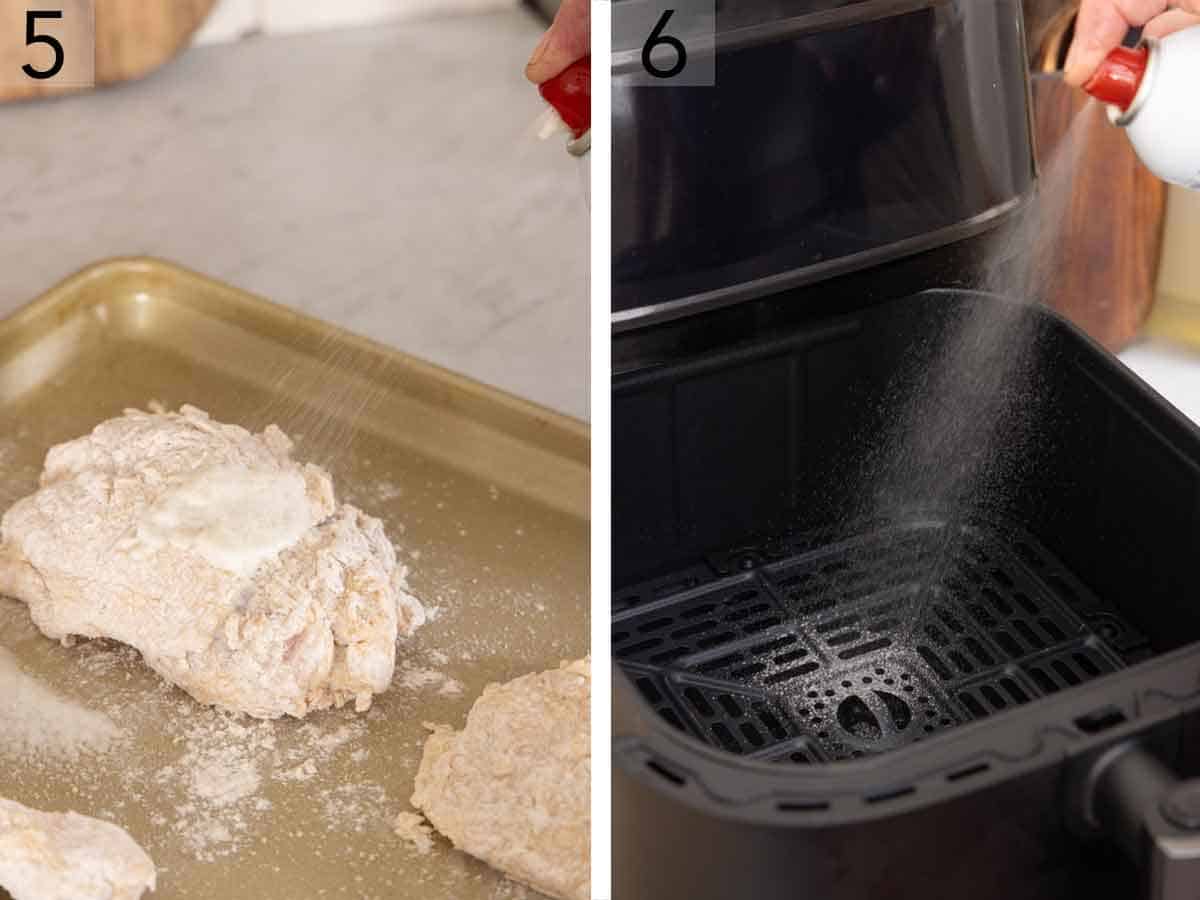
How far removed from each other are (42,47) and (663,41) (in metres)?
0.89

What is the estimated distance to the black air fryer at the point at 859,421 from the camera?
73 centimetres

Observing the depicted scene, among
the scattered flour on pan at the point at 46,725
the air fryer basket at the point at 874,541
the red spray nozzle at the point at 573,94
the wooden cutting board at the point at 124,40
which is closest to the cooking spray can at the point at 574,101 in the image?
the red spray nozzle at the point at 573,94

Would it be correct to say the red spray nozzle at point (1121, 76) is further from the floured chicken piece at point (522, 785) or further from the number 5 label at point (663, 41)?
the floured chicken piece at point (522, 785)

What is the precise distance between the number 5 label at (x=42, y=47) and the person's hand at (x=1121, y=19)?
2.86 feet

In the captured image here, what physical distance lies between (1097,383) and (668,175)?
0.68ft

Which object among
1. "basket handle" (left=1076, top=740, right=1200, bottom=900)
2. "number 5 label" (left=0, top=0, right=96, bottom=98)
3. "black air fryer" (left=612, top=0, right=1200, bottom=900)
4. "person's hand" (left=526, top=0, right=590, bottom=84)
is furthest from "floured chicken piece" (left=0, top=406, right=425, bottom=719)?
"number 5 label" (left=0, top=0, right=96, bottom=98)

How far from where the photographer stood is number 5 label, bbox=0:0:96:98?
1.37 meters

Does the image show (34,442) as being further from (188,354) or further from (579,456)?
(579,456)

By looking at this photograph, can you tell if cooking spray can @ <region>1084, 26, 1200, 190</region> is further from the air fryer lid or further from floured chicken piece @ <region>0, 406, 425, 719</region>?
floured chicken piece @ <region>0, 406, 425, 719</region>

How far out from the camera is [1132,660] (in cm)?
75

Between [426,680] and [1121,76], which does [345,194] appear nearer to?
[426,680]

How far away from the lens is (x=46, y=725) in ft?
2.62

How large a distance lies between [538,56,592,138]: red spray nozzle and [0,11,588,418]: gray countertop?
0.42 meters

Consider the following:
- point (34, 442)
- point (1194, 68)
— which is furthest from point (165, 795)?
point (1194, 68)
